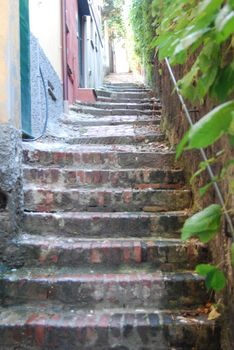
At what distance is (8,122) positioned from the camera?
2.73 metres

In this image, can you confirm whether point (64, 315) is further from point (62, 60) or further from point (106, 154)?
point (62, 60)

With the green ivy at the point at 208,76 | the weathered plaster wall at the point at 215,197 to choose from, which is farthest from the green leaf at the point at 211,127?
the weathered plaster wall at the point at 215,197

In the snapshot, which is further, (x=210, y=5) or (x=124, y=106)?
(x=124, y=106)

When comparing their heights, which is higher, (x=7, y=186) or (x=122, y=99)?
(x=122, y=99)

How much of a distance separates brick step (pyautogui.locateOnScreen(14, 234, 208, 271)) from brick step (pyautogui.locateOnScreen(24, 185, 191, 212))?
1.73 ft

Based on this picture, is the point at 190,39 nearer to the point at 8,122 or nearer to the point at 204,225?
the point at 204,225

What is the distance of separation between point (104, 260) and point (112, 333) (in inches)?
23.8

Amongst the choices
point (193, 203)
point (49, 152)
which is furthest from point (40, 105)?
point (193, 203)

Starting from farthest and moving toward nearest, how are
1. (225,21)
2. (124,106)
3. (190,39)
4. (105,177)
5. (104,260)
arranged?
(124,106) → (105,177) → (104,260) → (190,39) → (225,21)

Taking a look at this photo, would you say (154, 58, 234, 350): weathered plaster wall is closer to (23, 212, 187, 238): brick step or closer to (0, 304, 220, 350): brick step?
(0, 304, 220, 350): brick step

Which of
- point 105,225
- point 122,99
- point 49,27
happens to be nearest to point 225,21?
point 105,225

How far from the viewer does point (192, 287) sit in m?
2.51

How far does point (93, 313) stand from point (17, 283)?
0.53 meters

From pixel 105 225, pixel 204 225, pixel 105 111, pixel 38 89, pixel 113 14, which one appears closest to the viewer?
pixel 204 225
